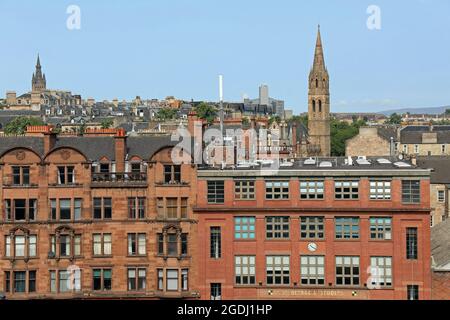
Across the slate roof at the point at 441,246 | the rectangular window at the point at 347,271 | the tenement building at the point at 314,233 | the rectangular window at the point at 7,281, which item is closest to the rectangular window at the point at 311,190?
the tenement building at the point at 314,233

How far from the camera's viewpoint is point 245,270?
39031 mm

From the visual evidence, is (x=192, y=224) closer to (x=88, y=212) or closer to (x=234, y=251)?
(x=234, y=251)

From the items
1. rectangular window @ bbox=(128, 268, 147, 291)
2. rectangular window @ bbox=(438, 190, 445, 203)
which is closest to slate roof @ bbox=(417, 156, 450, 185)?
→ rectangular window @ bbox=(438, 190, 445, 203)

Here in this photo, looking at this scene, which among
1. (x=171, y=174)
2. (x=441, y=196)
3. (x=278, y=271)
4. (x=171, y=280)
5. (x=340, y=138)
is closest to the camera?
(x=278, y=271)

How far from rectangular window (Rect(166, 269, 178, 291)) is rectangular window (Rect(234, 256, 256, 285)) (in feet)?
10.4

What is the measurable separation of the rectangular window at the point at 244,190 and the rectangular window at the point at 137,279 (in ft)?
20.7

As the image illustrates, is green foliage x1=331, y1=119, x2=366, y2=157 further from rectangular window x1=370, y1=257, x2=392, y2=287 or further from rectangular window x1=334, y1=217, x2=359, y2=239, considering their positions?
rectangular window x1=370, y1=257, x2=392, y2=287

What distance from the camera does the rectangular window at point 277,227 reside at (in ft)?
128

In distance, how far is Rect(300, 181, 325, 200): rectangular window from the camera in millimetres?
38812

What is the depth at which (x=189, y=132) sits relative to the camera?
45.2 m

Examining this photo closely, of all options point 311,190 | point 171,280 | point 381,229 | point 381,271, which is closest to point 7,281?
point 171,280

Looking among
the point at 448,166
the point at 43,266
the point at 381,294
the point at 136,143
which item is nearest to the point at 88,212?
the point at 43,266

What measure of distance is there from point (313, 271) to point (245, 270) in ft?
11.5

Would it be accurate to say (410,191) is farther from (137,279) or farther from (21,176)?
(21,176)
